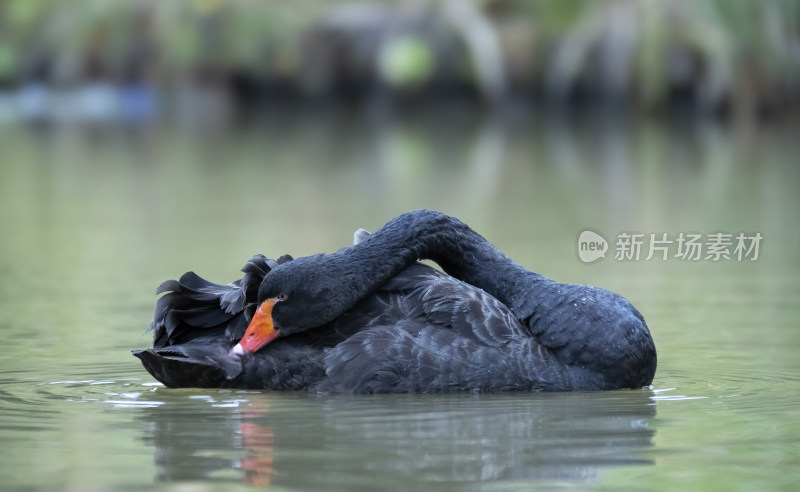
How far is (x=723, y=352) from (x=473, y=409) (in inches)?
65.7

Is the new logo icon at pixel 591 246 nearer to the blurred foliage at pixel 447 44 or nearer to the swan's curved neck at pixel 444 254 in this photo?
the swan's curved neck at pixel 444 254

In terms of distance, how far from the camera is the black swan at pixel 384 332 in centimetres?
498

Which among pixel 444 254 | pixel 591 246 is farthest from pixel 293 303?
pixel 591 246

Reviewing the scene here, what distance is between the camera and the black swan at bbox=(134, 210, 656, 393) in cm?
498

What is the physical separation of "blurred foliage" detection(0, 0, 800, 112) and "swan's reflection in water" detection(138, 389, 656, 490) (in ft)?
57.9

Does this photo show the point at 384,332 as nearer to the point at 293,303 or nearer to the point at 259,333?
the point at 293,303

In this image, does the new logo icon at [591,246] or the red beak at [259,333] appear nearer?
the red beak at [259,333]

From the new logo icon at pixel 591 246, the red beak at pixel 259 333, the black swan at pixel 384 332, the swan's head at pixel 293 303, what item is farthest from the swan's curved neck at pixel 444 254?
the new logo icon at pixel 591 246

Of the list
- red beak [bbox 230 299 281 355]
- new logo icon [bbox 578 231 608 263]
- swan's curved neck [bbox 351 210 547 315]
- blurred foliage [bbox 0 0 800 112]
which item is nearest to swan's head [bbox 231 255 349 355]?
red beak [bbox 230 299 281 355]

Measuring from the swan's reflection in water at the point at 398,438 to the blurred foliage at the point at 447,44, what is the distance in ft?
57.9

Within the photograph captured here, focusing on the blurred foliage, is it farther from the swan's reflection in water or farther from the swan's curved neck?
the swan's reflection in water

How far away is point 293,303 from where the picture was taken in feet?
16.4

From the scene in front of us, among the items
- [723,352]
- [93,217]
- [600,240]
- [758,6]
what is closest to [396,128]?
[758,6]

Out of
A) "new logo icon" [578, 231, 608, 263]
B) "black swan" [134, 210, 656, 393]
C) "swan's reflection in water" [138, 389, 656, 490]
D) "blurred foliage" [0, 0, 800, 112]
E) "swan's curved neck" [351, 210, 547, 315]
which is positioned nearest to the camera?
"swan's reflection in water" [138, 389, 656, 490]
